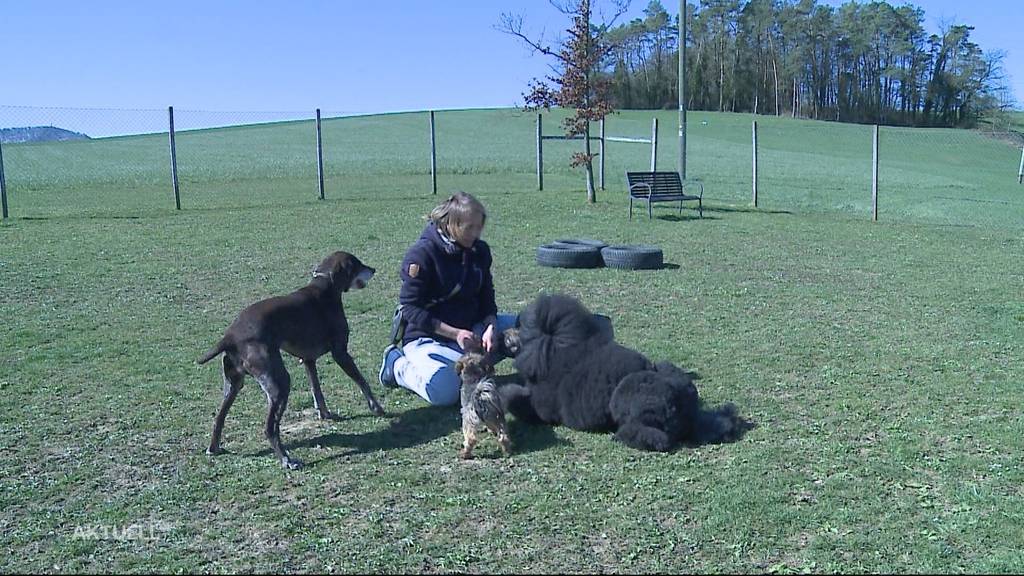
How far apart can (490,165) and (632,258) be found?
21.4 meters

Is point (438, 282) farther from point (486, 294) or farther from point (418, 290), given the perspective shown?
point (486, 294)

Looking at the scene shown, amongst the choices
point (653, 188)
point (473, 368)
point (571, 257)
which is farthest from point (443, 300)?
point (653, 188)

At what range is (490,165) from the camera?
30953mm

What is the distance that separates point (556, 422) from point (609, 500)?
41.2 inches

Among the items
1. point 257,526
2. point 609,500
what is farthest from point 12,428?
point 609,500

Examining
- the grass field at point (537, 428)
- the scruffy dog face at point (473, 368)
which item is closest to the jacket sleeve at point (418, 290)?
the grass field at point (537, 428)

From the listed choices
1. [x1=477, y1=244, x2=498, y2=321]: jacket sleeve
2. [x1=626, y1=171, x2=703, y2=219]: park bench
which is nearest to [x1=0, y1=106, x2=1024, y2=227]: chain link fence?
[x1=626, y1=171, x2=703, y2=219]: park bench

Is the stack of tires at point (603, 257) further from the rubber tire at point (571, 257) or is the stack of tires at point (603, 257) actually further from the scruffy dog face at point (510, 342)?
the scruffy dog face at point (510, 342)

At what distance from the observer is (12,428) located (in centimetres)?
480

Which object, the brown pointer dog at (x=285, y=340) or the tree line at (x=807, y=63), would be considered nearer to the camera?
the brown pointer dog at (x=285, y=340)

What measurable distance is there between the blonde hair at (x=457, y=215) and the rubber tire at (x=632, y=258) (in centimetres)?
515

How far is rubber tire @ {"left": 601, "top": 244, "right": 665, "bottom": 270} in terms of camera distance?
33.1ft

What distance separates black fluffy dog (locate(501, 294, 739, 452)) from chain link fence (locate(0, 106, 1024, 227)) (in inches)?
515

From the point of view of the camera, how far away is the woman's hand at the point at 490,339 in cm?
496
